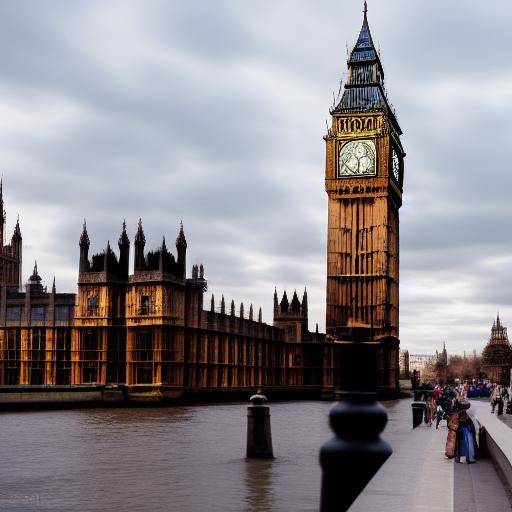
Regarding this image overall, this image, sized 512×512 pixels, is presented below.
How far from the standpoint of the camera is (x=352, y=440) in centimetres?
551

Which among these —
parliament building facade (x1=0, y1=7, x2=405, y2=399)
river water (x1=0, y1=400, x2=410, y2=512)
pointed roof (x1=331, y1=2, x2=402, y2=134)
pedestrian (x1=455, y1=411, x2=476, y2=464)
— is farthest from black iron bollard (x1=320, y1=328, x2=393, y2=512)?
pointed roof (x1=331, y1=2, x2=402, y2=134)

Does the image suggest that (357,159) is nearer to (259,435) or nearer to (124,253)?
(124,253)

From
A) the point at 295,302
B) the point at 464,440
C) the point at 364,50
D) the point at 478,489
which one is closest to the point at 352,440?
the point at 478,489

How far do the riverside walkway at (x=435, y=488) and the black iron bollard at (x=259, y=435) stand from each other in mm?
3819

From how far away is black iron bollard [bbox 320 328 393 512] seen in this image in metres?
5.41

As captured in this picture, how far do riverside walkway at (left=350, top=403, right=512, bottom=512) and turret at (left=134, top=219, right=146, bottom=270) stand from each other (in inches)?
2217

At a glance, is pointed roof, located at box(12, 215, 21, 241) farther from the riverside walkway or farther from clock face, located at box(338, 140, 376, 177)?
the riverside walkway

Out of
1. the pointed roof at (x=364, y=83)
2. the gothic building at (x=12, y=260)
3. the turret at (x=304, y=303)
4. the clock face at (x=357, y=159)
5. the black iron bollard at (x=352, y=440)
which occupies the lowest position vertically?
the black iron bollard at (x=352, y=440)

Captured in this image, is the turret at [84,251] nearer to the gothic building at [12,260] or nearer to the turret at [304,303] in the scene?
the turret at [304,303]

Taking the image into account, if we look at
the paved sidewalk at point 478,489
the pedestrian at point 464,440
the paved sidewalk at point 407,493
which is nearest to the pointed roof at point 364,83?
the pedestrian at point 464,440

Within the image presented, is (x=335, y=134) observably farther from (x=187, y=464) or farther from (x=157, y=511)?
(x=157, y=511)

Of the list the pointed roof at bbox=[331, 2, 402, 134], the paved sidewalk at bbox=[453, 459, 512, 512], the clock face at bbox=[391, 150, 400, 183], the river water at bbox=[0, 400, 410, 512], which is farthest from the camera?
the clock face at bbox=[391, 150, 400, 183]

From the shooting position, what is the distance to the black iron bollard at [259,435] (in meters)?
22.0

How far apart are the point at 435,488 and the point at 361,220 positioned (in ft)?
329
